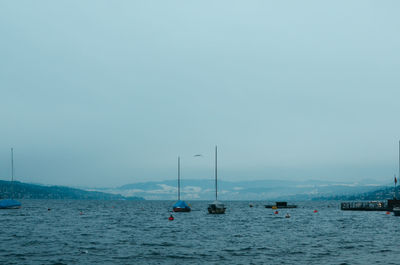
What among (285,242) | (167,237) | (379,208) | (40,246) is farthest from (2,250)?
(379,208)

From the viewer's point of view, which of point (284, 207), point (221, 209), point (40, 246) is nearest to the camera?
point (40, 246)

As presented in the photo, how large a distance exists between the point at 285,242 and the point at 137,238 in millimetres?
18919

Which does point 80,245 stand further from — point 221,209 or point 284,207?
point 284,207

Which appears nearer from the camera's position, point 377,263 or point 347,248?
point 377,263

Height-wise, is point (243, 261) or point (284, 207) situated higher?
point (243, 261)

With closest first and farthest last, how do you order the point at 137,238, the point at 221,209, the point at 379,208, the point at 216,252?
the point at 216,252 → the point at 137,238 → the point at 221,209 → the point at 379,208

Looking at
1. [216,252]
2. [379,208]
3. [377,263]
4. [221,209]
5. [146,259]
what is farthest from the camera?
[379,208]

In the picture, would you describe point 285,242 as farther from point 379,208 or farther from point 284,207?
point 284,207

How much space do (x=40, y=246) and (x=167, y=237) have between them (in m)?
17.0

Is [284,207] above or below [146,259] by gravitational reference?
below

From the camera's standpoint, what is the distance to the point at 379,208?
134 meters

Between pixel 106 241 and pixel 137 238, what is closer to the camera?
pixel 106 241

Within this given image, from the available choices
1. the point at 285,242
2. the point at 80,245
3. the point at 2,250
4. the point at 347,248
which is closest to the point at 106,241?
the point at 80,245

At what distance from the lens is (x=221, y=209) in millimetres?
117938
